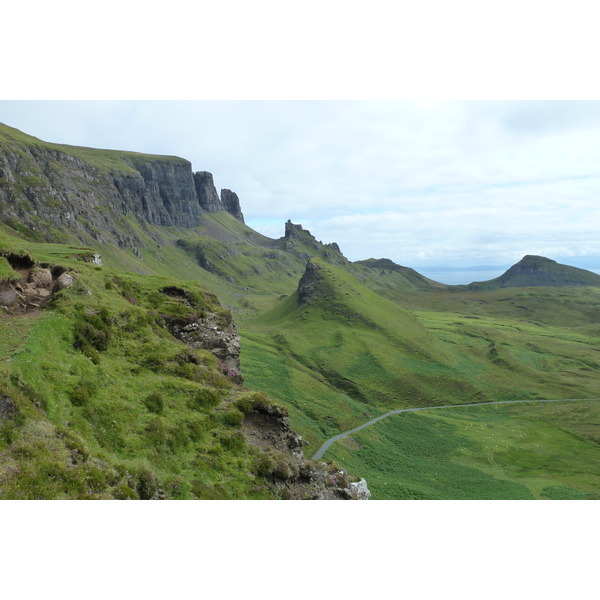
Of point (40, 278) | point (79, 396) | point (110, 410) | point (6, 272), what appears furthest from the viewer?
point (40, 278)

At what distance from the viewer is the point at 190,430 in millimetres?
30906

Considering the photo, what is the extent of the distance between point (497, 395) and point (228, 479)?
514 ft

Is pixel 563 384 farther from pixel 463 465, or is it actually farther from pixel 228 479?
pixel 228 479

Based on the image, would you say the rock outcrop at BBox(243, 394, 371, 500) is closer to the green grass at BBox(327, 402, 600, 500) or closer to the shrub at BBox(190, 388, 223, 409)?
the shrub at BBox(190, 388, 223, 409)

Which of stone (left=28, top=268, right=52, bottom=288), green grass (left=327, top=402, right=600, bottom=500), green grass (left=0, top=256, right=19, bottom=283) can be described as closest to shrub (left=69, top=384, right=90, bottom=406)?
green grass (left=0, top=256, right=19, bottom=283)

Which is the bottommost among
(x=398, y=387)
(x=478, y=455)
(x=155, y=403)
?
(x=478, y=455)

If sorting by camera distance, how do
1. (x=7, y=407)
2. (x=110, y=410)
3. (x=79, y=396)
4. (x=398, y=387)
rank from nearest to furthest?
(x=7, y=407) < (x=79, y=396) < (x=110, y=410) < (x=398, y=387)

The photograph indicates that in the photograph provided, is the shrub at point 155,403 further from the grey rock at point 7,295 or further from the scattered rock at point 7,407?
the grey rock at point 7,295

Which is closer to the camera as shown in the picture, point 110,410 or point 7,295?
point 110,410

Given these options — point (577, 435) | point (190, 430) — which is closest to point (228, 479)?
point (190, 430)

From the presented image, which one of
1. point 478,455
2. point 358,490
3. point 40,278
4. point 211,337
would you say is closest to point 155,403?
point 211,337

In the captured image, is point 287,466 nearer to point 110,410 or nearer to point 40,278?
point 110,410

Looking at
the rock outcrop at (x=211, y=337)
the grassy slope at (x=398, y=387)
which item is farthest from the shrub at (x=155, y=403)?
the grassy slope at (x=398, y=387)

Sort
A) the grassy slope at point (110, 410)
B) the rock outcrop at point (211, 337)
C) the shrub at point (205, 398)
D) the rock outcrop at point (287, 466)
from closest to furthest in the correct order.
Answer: the grassy slope at point (110, 410) → the rock outcrop at point (287, 466) → the shrub at point (205, 398) → the rock outcrop at point (211, 337)
